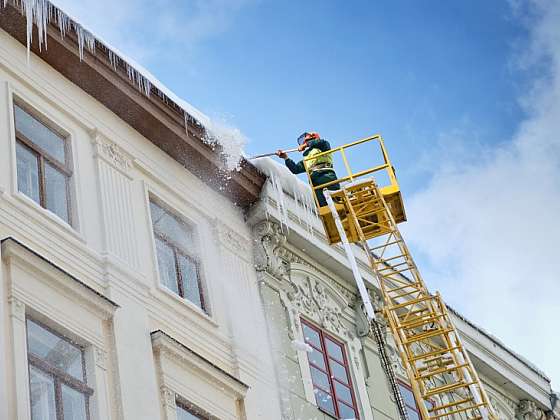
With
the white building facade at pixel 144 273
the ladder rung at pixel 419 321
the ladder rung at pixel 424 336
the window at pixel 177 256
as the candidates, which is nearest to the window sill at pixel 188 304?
the white building facade at pixel 144 273

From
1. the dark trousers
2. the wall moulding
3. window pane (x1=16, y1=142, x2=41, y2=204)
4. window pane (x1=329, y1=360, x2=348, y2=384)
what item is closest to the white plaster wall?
the wall moulding

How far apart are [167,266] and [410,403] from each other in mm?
5074

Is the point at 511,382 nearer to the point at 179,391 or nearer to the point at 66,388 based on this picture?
the point at 179,391

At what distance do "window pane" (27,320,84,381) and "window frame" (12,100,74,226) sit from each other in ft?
6.09

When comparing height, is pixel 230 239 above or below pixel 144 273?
above

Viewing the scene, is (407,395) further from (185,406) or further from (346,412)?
(185,406)

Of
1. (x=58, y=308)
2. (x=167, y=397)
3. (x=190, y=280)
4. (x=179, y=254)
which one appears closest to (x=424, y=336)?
(x=190, y=280)

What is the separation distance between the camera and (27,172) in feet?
48.1

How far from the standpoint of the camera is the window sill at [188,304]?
1543 cm

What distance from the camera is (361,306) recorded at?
19438mm

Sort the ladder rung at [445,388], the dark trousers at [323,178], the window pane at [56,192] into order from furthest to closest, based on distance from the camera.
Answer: the dark trousers at [323,178] → the ladder rung at [445,388] → the window pane at [56,192]

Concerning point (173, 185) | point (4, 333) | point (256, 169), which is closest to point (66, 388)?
point (4, 333)

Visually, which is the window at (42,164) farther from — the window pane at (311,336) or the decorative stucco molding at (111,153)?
the window pane at (311,336)

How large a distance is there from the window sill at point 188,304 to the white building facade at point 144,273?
19 millimetres
